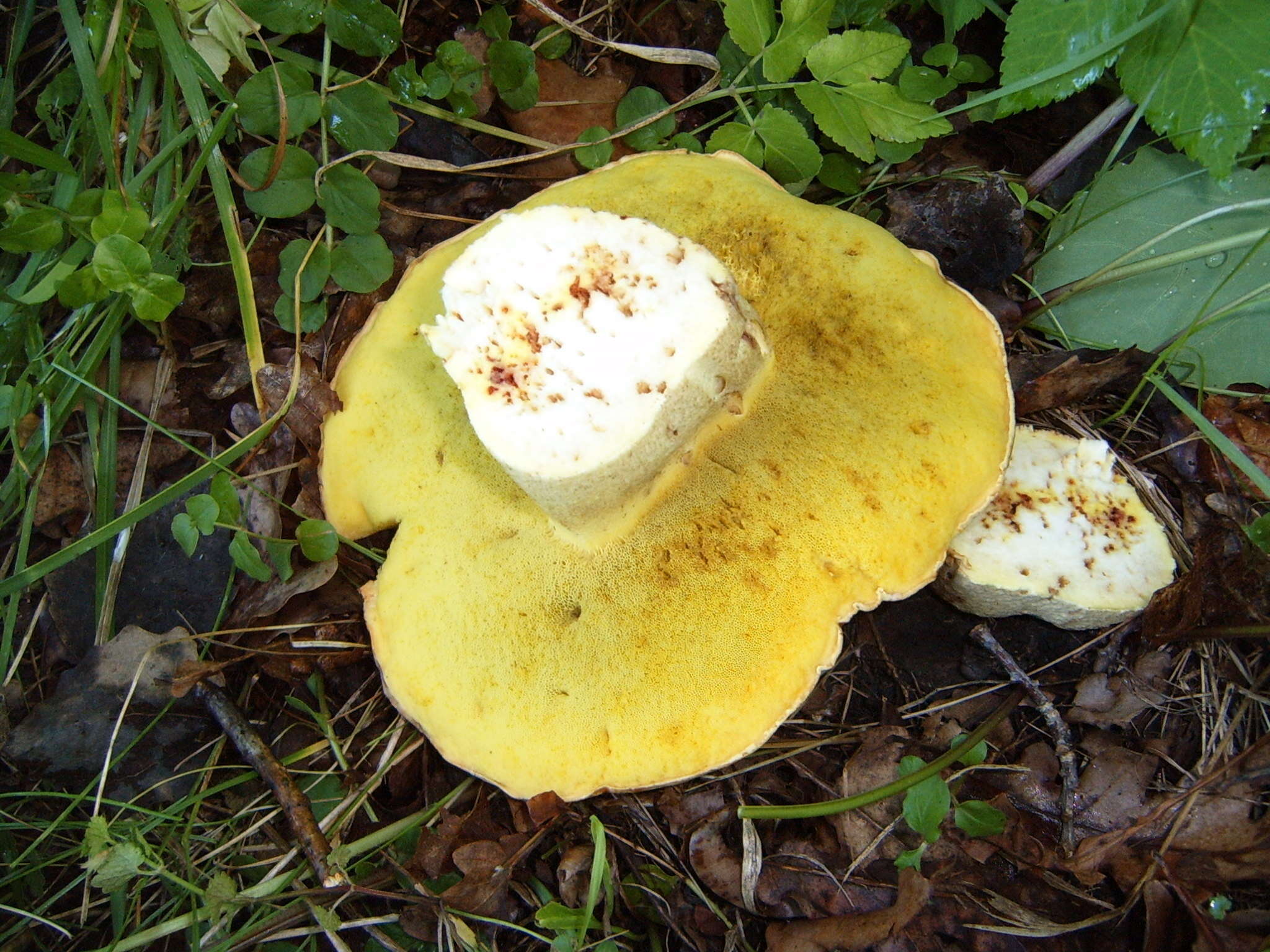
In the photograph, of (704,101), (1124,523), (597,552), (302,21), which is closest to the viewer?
(597,552)

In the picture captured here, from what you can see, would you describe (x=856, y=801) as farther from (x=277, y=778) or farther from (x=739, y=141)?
(x=739, y=141)

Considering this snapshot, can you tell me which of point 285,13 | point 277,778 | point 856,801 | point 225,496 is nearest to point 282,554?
point 225,496

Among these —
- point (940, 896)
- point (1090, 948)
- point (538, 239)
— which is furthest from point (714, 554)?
point (1090, 948)

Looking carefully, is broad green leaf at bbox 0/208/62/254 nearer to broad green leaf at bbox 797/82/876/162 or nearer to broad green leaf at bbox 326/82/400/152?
broad green leaf at bbox 326/82/400/152

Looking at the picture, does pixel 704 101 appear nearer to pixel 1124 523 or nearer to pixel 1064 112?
pixel 1064 112

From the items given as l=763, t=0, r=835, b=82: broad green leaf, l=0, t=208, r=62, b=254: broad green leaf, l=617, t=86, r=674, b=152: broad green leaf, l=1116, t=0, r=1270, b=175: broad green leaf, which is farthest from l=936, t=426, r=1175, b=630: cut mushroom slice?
l=0, t=208, r=62, b=254: broad green leaf
